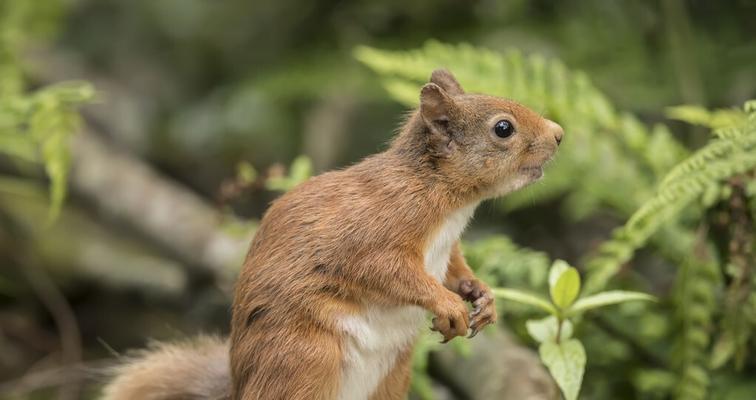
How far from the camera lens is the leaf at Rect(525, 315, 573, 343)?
120 inches

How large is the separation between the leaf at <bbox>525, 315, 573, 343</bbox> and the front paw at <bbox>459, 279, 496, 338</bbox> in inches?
7.2

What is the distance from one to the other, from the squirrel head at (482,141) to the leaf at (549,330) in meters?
0.41

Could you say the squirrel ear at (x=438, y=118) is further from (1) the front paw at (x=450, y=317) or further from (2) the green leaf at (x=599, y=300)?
(2) the green leaf at (x=599, y=300)

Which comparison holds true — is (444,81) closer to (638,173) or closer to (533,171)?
(533,171)

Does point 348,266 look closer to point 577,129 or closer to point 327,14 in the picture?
point 577,129

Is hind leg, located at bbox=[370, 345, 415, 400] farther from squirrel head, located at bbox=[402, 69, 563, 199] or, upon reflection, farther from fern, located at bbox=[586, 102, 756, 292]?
fern, located at bbox=[586, 102, 756, 292]

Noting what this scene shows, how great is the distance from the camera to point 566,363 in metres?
2.89

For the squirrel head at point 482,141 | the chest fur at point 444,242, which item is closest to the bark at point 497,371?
the chest fur at point 444,242

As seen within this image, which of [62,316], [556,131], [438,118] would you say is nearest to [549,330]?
[556,131]

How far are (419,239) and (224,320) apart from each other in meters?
3.01

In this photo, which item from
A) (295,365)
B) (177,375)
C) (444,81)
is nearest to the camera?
(295,365)

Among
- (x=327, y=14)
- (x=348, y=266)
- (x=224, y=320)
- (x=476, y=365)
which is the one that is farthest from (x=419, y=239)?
(x=327, y=14)

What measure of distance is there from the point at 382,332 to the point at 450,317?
0.23m

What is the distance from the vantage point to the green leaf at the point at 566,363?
280cm
